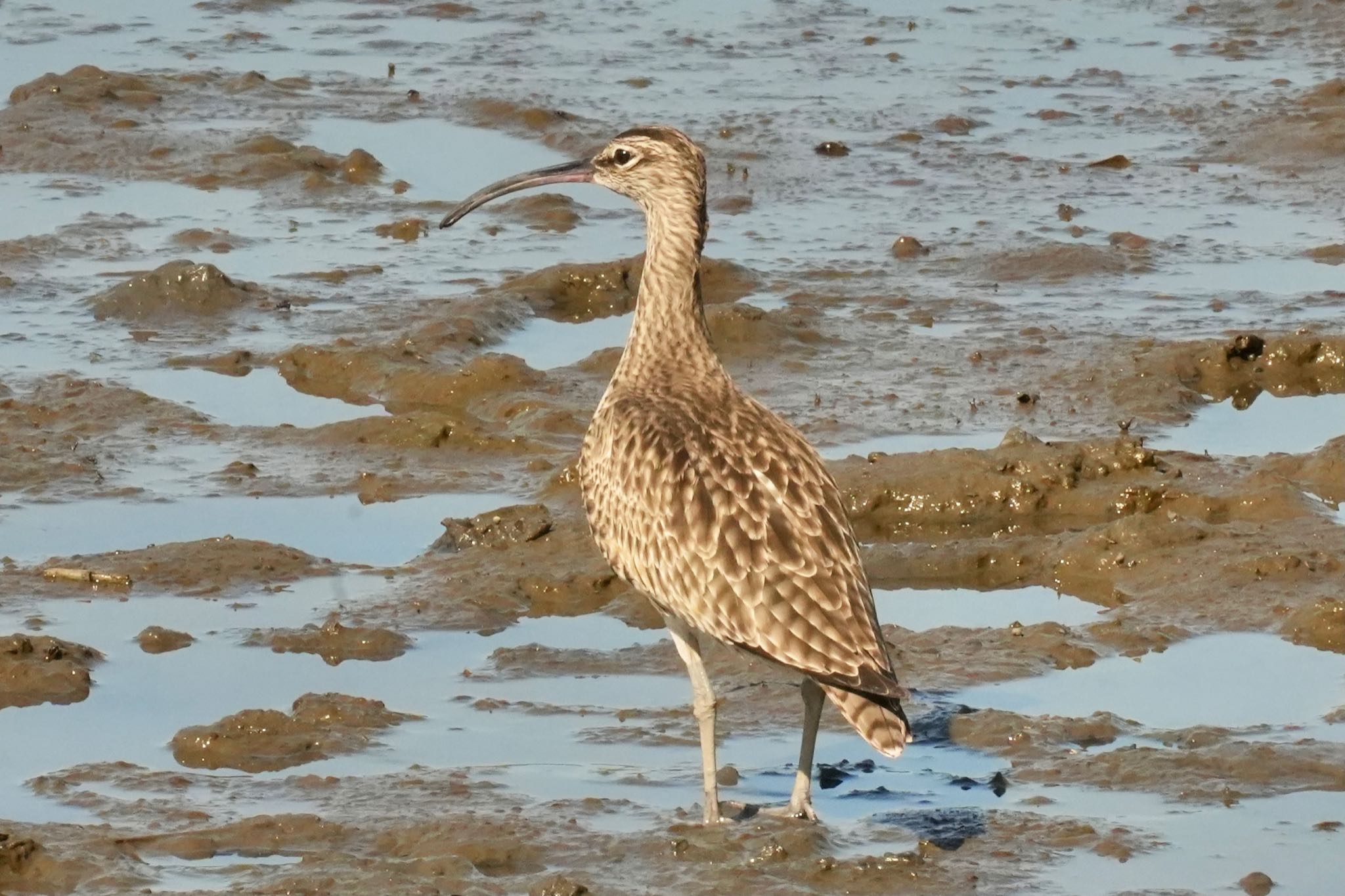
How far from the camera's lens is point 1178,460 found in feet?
30.8

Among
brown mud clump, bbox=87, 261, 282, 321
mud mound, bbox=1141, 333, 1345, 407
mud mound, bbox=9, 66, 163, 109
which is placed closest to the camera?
mud mound, bbox=1141, 333, 1345, 407

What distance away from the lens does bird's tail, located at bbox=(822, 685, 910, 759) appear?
6133mm

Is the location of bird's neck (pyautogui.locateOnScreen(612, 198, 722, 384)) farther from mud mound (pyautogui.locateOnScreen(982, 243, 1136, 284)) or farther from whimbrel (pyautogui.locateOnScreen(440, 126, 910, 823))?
mud mound (pyautogui.locateOnScreen(982, 243, 1136, 284))

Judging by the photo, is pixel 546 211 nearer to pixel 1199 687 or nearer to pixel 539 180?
pixel 539 180

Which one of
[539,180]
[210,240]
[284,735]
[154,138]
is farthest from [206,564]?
[154,138]

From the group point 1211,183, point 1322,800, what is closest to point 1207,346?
point 1211,183

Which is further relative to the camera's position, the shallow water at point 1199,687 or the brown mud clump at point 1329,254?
the brown mud clump at point 1329,254

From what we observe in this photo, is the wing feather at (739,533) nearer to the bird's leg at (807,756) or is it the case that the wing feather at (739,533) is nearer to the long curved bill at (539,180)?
the bird's leg at (807,756)

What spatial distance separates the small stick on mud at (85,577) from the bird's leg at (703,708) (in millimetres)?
2383

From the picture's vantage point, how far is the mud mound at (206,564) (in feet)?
27.5

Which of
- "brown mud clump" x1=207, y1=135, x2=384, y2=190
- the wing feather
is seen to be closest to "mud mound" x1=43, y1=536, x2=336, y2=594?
the wing feather

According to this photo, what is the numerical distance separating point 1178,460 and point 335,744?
12.4ft

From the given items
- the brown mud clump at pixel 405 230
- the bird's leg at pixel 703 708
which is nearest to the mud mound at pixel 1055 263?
the brown mud clump at pixel 405 230

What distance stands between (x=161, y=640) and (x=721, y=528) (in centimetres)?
225
